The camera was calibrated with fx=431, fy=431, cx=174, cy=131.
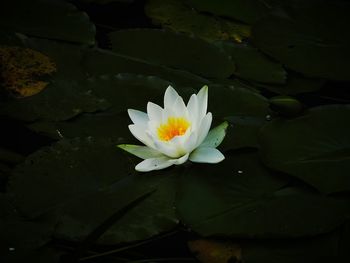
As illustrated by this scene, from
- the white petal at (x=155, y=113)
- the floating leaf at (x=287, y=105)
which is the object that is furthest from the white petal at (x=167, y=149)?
the floating leaf at (x=287, y=105)

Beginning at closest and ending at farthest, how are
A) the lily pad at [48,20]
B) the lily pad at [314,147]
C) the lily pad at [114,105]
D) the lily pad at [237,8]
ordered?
the lily pad at [314,147], the lily pad at [114,105], the lily pad at [48,20], the lily pad at [237,8]

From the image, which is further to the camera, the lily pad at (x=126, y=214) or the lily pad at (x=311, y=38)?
the lily pad at (x=311, y=38)

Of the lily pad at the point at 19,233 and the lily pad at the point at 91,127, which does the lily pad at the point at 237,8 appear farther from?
the lily pad at the point at 19,233

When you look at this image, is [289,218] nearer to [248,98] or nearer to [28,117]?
[248,98]

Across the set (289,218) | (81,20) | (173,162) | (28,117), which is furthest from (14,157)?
(289,218)

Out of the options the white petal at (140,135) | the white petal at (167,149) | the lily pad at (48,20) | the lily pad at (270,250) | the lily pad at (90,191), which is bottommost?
the lily pad at (270,250)

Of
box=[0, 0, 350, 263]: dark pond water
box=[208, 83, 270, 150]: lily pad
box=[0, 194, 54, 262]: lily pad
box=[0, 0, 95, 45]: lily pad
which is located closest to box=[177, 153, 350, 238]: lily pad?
box=[0, 0, 350, 263]: dark pond water
